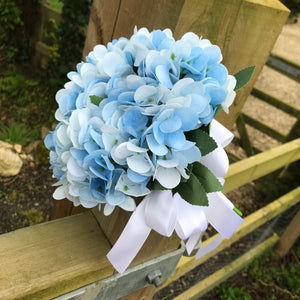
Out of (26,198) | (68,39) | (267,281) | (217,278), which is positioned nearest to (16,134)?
(26,198)

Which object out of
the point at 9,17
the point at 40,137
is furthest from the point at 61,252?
the point at 9,17

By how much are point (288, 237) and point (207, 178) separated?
264cm

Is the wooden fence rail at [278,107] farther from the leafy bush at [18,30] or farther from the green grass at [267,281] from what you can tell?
the leafy bush at [18,30]

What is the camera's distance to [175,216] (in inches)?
27.4

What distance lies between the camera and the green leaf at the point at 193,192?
623 mm

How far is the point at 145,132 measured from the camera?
55 cm

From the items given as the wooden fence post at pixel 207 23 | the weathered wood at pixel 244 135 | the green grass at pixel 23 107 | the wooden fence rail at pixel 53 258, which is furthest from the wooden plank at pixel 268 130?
the wooden fence rail at pixel 53 258

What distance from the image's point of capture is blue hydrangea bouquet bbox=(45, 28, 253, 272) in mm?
555

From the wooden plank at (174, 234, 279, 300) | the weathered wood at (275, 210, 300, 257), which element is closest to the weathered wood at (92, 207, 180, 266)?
the wooden plank at (174, 234, 279, 300)

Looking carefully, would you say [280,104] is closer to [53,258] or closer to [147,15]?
[147,15]

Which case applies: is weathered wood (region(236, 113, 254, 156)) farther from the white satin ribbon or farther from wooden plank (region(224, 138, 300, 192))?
the white satin ribbon

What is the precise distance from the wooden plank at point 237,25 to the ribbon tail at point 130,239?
0.44m

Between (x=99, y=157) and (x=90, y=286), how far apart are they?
45cm

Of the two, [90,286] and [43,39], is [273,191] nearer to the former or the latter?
[90,286]
